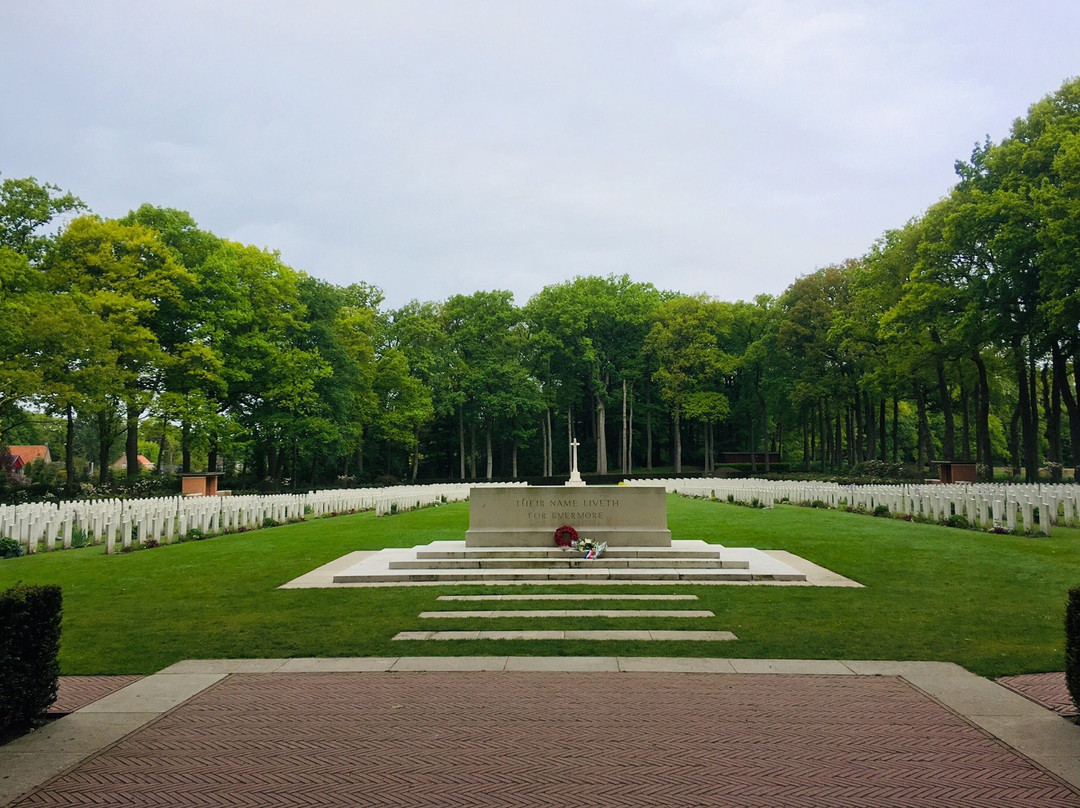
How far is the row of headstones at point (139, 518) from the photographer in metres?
17.6

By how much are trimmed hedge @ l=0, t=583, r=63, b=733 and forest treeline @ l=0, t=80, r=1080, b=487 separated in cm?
2737

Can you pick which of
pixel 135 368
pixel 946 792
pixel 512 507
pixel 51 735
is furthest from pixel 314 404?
pixel 946 792

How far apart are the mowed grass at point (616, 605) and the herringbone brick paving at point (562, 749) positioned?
1321 millimetres

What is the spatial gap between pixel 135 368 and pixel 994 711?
3906cm

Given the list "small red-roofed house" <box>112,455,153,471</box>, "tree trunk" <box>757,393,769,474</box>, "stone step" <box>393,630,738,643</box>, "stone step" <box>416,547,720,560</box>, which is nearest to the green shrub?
"stone step" <box>393,630,738,643</box>

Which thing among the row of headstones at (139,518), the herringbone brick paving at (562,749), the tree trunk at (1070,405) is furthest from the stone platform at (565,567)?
the tree trunk at (1070,405)

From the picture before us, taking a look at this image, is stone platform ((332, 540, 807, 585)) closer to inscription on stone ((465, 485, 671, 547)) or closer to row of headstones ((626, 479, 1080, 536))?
inscription on stone ((465, 485, 671, 547))

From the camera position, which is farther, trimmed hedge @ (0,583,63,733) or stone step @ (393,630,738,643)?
stone step @ (393,630,738,643)

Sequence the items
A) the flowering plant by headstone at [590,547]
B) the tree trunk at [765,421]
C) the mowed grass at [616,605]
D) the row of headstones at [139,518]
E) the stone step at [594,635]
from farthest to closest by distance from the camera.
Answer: the tree trunk at [765,421]
the row of headstones at [139,518]
the flowering plant by headstone at [590,547]
the stone step at [594,635]
the mowed grass at [616,605]

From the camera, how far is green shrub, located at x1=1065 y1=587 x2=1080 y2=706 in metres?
5.64

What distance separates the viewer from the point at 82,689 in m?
6.84

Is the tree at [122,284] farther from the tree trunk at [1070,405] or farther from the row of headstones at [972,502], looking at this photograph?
the tree trunk at [1070,405]

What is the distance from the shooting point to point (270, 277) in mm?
44438

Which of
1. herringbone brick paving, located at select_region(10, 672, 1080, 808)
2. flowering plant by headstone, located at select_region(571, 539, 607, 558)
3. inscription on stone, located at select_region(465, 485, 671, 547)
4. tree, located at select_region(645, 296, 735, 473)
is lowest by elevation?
herringbone brick paving, located at select_region(10, 672, 1080, 808)
